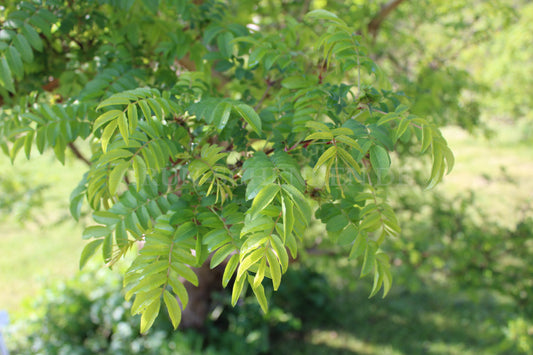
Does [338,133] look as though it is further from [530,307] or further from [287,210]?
[530,307]

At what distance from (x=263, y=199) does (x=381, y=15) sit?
8.99 feet

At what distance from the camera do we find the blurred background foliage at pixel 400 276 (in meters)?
3.26

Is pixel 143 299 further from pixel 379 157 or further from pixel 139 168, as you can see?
pixel 379 157

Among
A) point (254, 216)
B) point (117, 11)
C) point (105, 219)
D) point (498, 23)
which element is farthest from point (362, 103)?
point (498, 23)

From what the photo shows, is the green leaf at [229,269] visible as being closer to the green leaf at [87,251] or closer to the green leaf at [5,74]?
the green leaf at [87,251]

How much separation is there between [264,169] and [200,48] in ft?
3.22

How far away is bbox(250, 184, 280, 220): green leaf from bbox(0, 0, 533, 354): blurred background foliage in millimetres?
2040

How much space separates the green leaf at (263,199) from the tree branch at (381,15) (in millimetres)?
2659

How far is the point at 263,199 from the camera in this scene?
85cm

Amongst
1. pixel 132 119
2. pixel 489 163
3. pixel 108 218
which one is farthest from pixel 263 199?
pixel 489 163

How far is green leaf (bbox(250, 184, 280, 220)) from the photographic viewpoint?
33.1 inches

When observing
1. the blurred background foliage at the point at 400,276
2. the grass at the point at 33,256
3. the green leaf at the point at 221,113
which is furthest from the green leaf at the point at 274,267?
the grass at the point at 33,256

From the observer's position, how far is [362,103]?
114 cm

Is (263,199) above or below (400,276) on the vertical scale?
above
